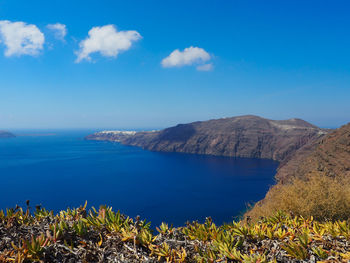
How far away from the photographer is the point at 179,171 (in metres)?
122

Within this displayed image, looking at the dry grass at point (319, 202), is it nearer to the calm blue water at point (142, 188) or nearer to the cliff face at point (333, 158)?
the cliff face at point (333, 158)

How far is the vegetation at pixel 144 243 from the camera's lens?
4953 mm

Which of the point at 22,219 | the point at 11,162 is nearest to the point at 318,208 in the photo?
the point at 22,219

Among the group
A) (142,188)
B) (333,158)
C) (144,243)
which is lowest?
(142,188)

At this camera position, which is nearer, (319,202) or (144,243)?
(144,243)

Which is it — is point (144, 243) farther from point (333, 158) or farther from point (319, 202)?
point (333, 158)

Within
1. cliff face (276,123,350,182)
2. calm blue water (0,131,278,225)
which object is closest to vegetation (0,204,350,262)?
calm blue water (0,131,278,225)

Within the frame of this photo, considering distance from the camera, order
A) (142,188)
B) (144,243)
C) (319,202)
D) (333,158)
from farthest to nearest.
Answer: (142,188), (333,158), (319,202), (144,243)

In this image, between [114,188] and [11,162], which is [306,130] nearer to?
[114,188]

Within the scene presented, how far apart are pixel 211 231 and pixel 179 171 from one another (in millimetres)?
117377

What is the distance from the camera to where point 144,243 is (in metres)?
5.63

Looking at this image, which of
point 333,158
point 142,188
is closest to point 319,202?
point 333,158

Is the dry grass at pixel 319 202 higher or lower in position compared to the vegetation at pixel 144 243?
lower

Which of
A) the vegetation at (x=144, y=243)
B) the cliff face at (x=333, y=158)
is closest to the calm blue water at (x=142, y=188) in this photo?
the cliff face at (x=333, y=158)
